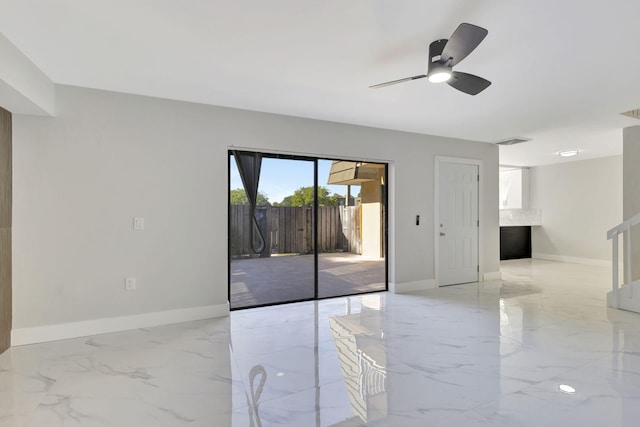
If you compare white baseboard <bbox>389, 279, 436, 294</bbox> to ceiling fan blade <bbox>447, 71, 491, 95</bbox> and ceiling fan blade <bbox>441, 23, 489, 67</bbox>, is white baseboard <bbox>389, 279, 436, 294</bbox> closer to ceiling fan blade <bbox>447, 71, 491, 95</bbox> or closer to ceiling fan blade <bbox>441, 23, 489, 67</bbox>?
ceiling fan blade <bbox>447, 71, 491, 95</bbox>

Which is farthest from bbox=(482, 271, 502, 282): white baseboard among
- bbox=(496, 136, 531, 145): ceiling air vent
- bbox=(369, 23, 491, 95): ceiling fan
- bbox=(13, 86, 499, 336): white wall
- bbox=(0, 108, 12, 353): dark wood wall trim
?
bbox=(0, 108, 12, 353): dark wood wall trim

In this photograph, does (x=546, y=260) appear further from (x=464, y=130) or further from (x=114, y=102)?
(x=114, y=102)

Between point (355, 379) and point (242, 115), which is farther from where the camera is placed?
point (242, 115)

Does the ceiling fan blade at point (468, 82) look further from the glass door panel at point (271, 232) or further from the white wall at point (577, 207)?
the white wall at point (577, 207)

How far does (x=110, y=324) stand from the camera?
11.2 ft

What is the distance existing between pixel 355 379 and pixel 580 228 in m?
8.04

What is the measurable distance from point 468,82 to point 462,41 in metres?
0.60

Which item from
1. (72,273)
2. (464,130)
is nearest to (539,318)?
(464,130)

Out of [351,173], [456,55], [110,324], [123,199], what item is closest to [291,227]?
[351,173]

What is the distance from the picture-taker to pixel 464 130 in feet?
16.5

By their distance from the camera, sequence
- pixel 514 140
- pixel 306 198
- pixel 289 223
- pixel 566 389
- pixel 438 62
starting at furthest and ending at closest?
pixel 514 140 → pixel 306 198 → pixel 289 223 → pixel 438 62 → pixel 566 389

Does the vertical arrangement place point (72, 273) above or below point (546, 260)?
above

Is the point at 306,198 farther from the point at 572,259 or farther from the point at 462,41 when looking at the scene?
the point at 572,259

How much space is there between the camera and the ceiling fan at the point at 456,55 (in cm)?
204
